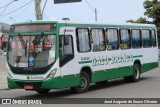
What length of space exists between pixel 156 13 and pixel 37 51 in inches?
1396

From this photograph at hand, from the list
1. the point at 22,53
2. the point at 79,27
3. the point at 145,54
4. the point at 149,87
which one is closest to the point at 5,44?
the point at 22,53

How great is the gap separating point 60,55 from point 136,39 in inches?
277

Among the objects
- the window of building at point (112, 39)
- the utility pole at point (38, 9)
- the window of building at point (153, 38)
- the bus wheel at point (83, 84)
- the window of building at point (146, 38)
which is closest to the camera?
the bus wheel at point (83, 84)

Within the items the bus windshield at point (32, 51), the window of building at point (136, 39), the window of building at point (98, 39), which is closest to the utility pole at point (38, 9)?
the window of building at point (136, 39)

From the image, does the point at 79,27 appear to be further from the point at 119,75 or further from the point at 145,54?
the point at 145,54

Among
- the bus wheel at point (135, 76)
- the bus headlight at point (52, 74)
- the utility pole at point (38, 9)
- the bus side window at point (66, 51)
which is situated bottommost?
the bus wheel at point (135, 76)

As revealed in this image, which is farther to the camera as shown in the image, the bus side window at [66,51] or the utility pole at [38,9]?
the utility pole at [38,9]

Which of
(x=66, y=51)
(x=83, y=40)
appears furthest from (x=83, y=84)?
(x=66, y=51)

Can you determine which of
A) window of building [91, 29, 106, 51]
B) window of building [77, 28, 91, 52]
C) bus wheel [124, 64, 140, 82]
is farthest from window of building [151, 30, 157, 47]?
window of building [77, 28, 91, 52]

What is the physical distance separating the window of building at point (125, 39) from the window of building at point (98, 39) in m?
1.80

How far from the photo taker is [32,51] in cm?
1605

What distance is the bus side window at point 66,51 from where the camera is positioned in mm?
16078

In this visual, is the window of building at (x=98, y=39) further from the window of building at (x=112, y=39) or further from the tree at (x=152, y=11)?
the tree at (x=152, y=11)

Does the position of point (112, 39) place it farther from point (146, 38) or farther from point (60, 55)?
point (60, 55)
